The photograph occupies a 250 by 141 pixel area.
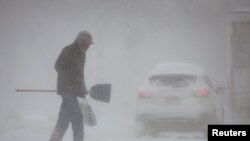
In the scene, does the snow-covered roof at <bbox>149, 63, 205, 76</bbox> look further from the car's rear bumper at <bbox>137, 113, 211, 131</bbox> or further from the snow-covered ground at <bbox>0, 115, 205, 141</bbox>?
the snow-covered ground at <bbox>0, 115, 205, 141</bbox>

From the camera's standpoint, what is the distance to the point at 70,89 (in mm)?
5371

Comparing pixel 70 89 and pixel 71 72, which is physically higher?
pixel 71 72

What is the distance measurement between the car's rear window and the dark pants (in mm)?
1325

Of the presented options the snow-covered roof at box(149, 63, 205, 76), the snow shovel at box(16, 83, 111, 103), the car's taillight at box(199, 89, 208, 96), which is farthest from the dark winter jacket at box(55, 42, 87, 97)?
the car's taillight at box(199, 89, 208, 96)

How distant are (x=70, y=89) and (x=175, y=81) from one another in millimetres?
1549

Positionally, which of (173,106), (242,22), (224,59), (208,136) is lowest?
(208,136)

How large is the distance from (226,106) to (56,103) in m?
2.80

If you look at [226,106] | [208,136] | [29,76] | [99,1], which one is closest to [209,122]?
[208,136]

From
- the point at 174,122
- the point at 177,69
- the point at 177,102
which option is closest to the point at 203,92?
the point at 177,102

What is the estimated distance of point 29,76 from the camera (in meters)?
7.84

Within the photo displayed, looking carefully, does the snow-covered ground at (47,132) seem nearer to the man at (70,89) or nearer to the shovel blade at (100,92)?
the shovel blade at (100,92)

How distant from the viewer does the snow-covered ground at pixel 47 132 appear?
6348mm

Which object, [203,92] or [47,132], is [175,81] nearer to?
[203,92]

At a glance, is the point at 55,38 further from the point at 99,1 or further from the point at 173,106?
the point at 173,106
